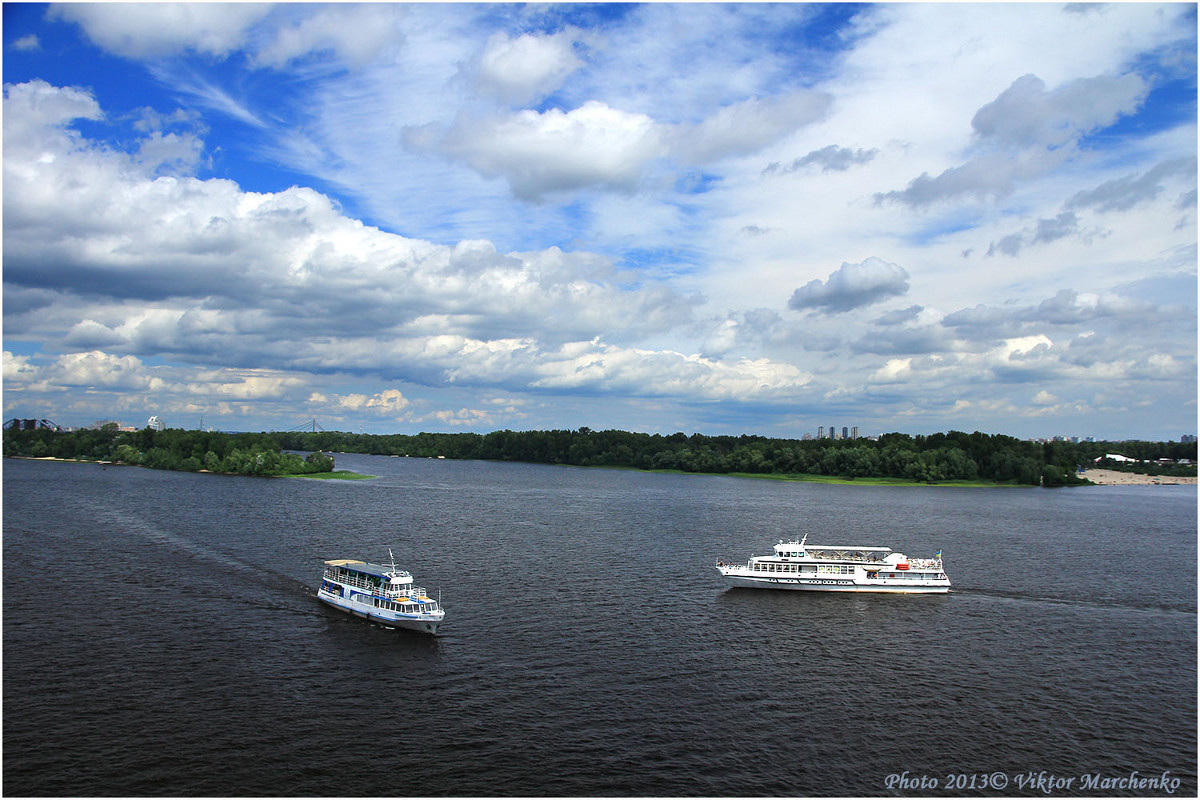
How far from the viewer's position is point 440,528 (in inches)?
5620

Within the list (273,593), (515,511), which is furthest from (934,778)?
(515,511)

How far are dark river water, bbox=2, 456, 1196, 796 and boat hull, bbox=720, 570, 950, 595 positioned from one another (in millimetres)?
1790

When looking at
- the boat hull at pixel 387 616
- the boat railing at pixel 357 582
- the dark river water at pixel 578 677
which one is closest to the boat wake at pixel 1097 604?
the dark river water at pixel 578 677

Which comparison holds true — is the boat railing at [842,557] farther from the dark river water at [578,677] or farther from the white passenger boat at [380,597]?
the white passenger boat at [380,597]

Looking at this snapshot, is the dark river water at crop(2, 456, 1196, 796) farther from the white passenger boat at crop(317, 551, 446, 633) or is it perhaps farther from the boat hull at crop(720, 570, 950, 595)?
the white passenger boat at crop(317, 551, 446, 633)

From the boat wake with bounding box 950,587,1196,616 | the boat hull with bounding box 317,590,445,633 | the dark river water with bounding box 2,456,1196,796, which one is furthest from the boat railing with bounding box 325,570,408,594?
the boat wake with bounding box 950,587,1196,616

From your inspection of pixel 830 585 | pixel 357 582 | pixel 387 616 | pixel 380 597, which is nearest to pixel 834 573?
pixel 830 585

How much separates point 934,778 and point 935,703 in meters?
12.7

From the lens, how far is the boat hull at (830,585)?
100375 mm

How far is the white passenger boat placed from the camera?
75.0 meters

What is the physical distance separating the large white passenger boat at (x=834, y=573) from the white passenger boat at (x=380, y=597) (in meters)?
43.7

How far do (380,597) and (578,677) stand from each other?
2786cm

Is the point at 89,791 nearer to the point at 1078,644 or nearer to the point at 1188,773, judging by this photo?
the point at 1188,773

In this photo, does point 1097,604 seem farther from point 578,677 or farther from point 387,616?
point 387,616
